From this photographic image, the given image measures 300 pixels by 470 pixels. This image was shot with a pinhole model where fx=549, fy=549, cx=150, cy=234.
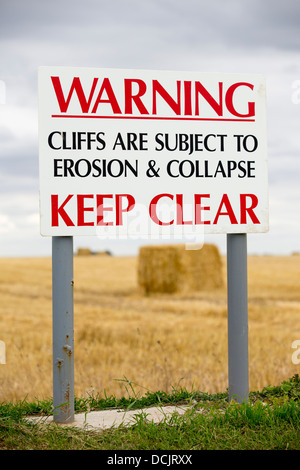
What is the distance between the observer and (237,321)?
4.71 metres

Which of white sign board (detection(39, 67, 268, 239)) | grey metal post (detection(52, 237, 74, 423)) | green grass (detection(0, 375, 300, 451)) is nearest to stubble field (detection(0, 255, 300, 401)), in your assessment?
grey metal post (detection(52, 237, 74, 423))

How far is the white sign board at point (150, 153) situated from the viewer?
A: 14.5ft

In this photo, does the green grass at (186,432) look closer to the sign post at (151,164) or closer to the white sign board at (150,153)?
the sign post at (151,164)

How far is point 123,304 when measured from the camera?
1725cm

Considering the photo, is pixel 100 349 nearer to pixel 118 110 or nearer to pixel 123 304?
pixel 118 110

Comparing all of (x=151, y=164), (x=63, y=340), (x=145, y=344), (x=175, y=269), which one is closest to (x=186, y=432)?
(x=63, y=340)

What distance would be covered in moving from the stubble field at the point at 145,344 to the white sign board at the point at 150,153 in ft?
4.63

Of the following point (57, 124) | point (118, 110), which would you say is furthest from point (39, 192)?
point (118, 110)

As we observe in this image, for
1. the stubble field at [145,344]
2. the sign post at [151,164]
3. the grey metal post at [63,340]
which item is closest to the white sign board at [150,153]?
the sign post at [151,164]

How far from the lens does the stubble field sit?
20.0 ft

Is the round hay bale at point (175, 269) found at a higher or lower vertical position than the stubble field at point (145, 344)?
higher
